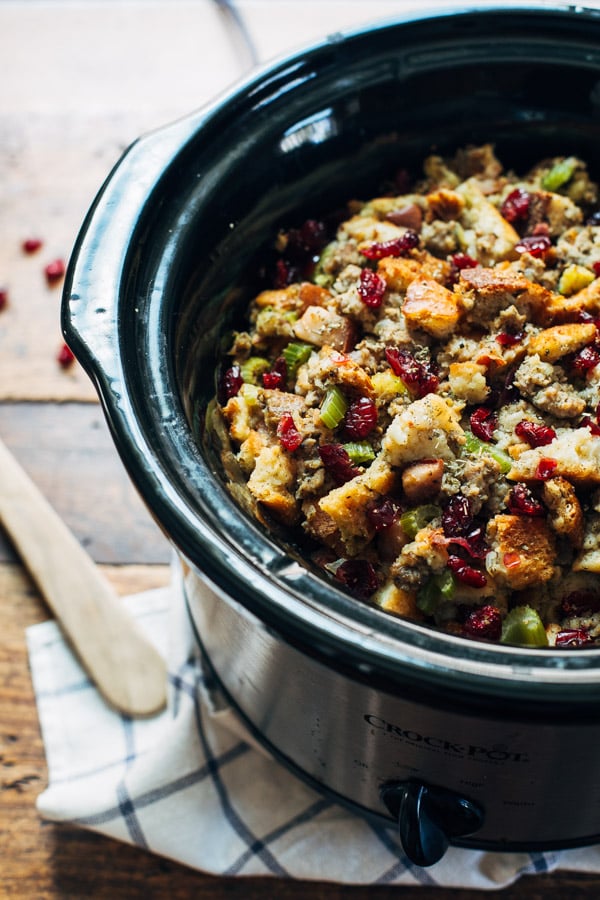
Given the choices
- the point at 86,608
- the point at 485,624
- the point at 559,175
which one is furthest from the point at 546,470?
the point at 86,608

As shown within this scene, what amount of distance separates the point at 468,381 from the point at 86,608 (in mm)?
1096

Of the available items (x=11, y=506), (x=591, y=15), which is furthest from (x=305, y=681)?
(x=591, y=15)

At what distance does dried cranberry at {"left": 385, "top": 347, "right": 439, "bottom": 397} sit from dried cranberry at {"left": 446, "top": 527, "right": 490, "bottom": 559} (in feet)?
0.84

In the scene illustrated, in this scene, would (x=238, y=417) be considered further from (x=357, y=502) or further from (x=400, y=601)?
(x=400, y=601)

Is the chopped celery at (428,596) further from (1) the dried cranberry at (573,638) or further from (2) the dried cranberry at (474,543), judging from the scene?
(1) the dried cranberry at (573,638)

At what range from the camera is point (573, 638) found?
1373mm

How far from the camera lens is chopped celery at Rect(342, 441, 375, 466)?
1.52 m

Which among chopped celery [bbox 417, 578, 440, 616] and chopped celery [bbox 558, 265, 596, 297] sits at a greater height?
chopped celery [bbox 558, 265, 596, 297]

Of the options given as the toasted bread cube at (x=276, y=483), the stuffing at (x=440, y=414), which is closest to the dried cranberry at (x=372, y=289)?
the stuffing at (x=440, y=414)

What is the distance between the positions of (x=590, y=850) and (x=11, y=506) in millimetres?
1500

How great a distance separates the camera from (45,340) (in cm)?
256

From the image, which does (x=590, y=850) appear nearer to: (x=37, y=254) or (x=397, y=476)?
(x=397, y=476)

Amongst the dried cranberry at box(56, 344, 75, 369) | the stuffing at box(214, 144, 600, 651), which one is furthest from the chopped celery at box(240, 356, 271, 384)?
the dried cranberry at box(56, 344, 75, 369)

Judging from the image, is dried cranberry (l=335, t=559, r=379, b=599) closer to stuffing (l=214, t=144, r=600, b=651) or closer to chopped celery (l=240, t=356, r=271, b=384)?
stuffing (l=214, t=144, r=600, b=651)
